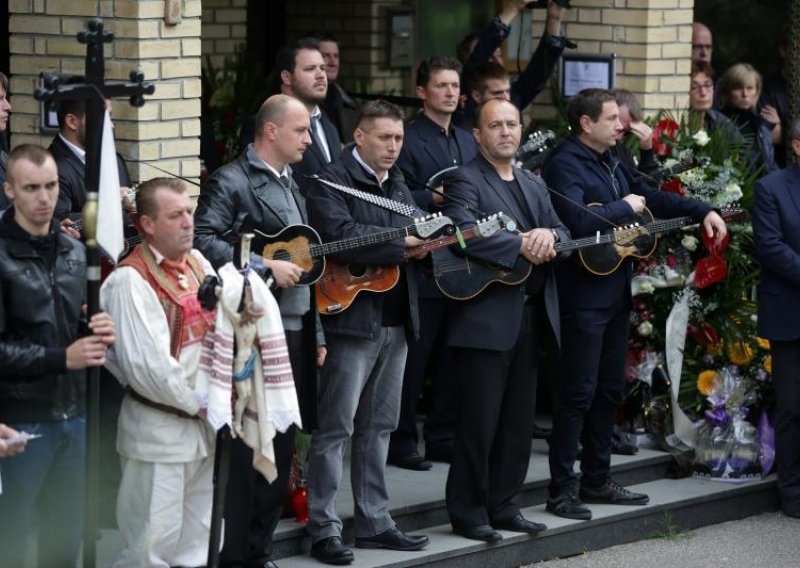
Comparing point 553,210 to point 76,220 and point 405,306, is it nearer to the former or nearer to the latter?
point 405,306

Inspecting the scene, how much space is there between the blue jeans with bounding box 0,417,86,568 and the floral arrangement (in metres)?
4.02

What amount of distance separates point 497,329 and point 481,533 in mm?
965

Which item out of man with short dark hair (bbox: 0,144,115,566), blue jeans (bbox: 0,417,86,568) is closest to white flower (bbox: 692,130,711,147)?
man with short dark hair (bbox: 0,144,115,566)

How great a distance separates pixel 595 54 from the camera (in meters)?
11.0

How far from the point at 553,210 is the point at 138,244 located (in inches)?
85.2

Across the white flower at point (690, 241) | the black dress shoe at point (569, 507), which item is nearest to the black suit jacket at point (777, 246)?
the white flower at point (690, 241)

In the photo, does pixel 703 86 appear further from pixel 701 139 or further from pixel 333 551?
pixel 333 551

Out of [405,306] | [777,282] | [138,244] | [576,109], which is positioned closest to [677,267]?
[777,282]

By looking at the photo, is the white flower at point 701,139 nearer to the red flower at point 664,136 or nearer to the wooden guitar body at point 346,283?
the red flower at point 664,136

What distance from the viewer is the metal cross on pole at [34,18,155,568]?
5961mm

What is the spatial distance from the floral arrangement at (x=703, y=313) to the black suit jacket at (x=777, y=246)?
0.38 m

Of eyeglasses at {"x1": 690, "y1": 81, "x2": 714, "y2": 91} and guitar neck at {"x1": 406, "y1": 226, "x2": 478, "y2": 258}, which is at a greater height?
eyeglasses at {"x1": 690, "y1": 81, "x2": 714, "y2": 91}

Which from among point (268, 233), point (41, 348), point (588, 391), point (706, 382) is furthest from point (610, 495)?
point (41, 348)

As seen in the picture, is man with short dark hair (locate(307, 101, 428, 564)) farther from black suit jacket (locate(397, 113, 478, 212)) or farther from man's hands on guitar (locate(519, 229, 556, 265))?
black suit jacket (locate(397, 113, 478, 212))
